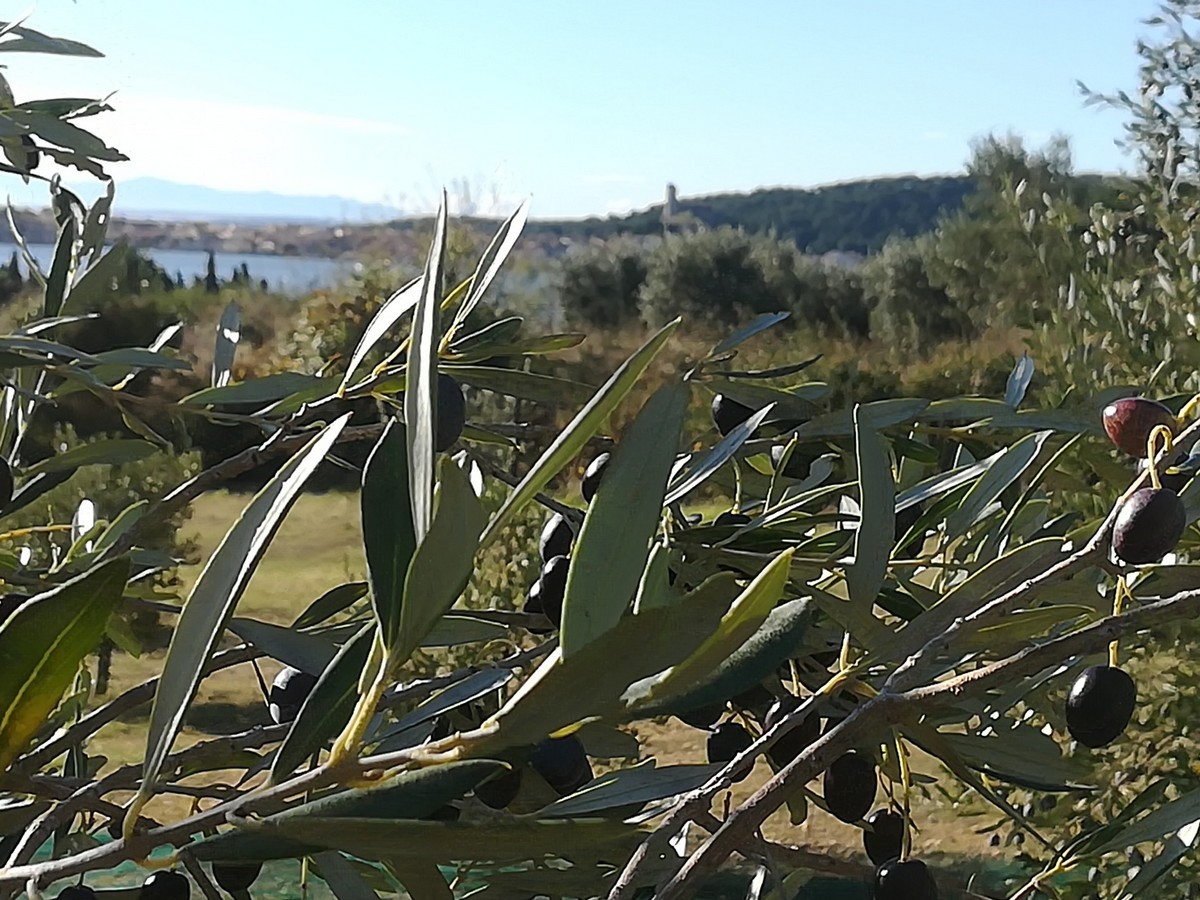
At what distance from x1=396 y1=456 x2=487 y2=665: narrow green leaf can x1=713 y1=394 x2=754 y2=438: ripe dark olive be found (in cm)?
39

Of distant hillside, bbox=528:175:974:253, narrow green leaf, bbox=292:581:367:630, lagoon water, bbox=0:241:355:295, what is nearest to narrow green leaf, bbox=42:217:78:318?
narrow green leaf, bbox=292:581:367:630

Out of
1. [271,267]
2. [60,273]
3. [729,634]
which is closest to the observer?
[729,634]

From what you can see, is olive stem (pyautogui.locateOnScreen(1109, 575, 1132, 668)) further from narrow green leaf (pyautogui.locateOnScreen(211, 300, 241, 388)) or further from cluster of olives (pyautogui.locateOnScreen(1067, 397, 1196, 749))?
narrow green leaf (pyautogui.locateOnScreen(211, 300, 241, 388))

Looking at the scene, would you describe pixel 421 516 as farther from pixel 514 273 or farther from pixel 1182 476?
pixel 514 273

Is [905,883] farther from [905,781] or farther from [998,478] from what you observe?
[998,478]

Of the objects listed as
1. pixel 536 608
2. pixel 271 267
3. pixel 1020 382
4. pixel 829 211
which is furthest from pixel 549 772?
pixel 829 211

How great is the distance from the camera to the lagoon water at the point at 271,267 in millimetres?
10118

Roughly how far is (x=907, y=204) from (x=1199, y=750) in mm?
17484

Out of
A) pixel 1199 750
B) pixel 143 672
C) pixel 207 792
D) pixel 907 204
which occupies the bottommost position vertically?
pixel 143 672

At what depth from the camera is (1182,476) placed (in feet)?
1.48

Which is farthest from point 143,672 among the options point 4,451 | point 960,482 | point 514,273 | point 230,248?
point 230,248

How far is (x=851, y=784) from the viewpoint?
1.50 feet

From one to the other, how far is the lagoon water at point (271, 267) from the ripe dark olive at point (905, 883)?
908 centimetres

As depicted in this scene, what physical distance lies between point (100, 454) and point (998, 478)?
45cm
